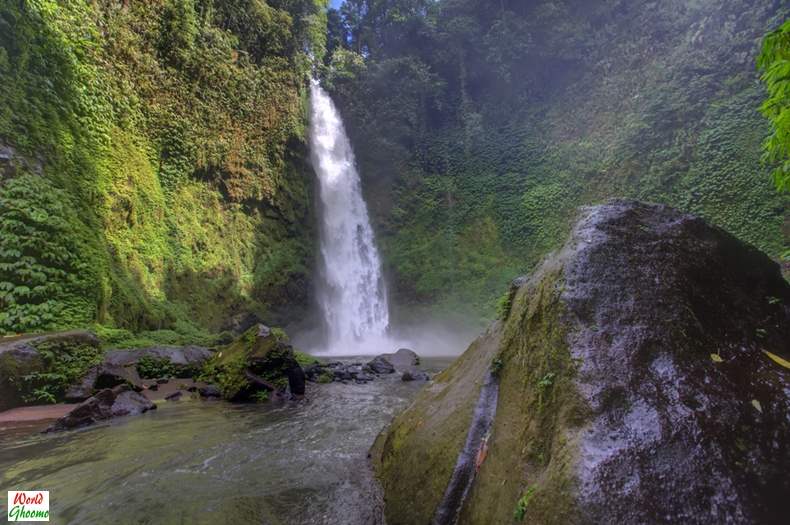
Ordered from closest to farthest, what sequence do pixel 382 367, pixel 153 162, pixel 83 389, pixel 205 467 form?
pixel 205 467 → pixel 83 389 → pixel 382 367 → pixel 153 162

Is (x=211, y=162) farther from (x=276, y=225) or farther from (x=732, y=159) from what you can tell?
(x=732, y=159)

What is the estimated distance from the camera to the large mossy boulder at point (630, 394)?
1711 millimetres

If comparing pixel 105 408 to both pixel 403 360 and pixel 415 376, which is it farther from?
pixel 403 360

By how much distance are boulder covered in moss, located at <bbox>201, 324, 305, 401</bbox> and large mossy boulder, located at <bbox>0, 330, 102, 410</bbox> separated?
225 centimetres

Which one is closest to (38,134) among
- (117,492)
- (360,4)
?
(117,492)

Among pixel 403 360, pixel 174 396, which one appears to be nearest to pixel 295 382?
pixel 174 396

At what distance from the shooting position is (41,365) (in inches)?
261

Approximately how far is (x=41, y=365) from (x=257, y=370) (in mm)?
3337

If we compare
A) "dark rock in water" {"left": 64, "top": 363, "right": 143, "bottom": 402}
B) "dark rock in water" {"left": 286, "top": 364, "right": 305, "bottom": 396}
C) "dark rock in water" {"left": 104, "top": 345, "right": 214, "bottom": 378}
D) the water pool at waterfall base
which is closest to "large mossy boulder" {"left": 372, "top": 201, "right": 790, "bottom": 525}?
the water pool at waterfall base

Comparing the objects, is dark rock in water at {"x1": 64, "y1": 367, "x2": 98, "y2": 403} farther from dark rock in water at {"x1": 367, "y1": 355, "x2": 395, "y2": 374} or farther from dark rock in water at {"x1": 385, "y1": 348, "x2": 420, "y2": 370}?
dark rock in water at {"x1": 385, "y1": 348, "x2": 420, "y2": 370}

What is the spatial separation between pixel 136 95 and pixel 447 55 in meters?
22.8

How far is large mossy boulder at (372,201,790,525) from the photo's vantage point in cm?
171

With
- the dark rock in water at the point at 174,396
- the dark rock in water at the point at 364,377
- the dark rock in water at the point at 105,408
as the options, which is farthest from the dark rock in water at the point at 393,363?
the dark rock in water at the point at 105,408

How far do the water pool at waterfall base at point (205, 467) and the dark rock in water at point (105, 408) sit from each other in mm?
226
